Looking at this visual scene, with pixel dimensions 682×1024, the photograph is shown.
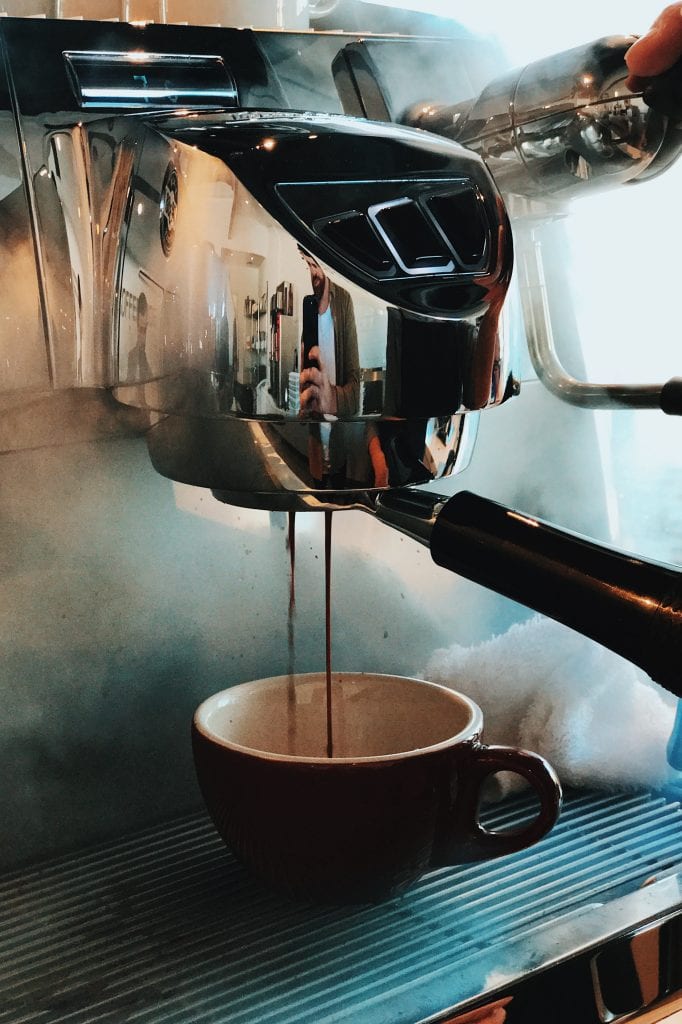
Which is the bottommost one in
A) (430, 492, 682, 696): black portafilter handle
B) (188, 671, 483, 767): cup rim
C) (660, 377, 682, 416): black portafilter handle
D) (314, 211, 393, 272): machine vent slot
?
(188, 671, 483, 767): cup rim

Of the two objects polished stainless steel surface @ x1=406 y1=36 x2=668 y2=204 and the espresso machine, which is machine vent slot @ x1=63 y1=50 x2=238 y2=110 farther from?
polished stainless steel surface @ x1=406 y1=36 x2=668 y2=204

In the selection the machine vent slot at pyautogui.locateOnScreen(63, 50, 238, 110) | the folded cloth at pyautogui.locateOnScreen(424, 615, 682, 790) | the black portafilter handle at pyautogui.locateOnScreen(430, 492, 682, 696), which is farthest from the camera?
the folded cloth at pyautogui.locateOnScreen(424, 615, 682, 790)

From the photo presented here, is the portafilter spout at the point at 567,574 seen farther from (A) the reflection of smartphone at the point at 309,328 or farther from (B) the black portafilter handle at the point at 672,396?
(B) the black portafilter handle at the point at 672,396

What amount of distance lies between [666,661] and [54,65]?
31 cm

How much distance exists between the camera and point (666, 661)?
0.29 m

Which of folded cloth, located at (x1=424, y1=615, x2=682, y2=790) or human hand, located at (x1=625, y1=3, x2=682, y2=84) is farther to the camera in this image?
folded cloth, located at (x1=424, y1=615, x2=682, y2=790)

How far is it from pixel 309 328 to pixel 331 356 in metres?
0.01

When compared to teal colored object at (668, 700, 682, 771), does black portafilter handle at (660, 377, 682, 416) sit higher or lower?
higher

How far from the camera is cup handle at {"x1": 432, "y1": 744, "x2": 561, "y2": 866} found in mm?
389

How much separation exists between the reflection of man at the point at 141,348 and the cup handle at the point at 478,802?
0.19 m

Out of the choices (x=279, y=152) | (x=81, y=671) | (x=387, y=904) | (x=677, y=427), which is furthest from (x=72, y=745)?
(x=677, y=427)

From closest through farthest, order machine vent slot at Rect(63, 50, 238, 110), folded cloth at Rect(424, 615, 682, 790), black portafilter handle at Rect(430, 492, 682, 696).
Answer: black portafilter handle at Rect(430, 492, 682, 696), machine vent slot at Rect(63, 50, 238, 110), folded cloth at Rect(424, 615, 682, 790)

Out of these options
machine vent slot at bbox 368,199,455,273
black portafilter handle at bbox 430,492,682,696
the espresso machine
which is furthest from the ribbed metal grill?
machine vent slot at bbox 368,199,455,273

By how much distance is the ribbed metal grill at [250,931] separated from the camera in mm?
350
